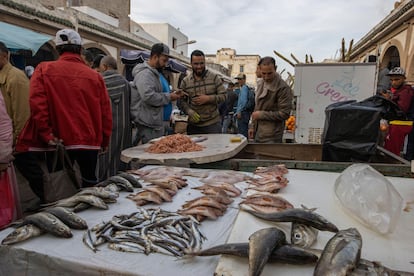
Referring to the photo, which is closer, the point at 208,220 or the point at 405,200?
the point at 208,220

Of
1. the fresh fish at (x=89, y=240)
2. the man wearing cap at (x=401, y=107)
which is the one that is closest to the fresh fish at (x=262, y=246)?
the fresh fish at (x=89, y=240)

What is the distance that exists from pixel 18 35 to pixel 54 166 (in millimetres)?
5020

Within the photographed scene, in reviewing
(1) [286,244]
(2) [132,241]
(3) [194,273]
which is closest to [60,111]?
(2) [132,241]

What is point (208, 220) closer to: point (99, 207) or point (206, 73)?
point (99, 207)

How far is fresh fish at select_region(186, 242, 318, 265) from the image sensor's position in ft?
Result: 4.93

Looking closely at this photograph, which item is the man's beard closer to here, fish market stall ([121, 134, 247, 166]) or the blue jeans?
fish market stall ([121, 134, 247, 166])

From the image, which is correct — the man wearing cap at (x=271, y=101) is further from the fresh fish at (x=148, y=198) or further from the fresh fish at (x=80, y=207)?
the fresh fish at (x=80, y=207)

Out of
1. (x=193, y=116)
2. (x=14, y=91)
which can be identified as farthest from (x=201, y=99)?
(x=14, y=91)

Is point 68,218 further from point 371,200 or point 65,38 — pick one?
point 65,38

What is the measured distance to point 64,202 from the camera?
229 centimetres

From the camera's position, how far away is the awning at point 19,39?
6.37 meters

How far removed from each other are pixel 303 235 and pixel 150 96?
11.3 feet

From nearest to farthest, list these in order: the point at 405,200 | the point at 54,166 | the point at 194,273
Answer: the point at 194,273
the point at 405,200
the point at 54,166

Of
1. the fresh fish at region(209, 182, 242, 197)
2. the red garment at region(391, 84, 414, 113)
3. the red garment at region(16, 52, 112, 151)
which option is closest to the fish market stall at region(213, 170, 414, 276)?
the fresh fish at region(209, 182, 242, 197)
